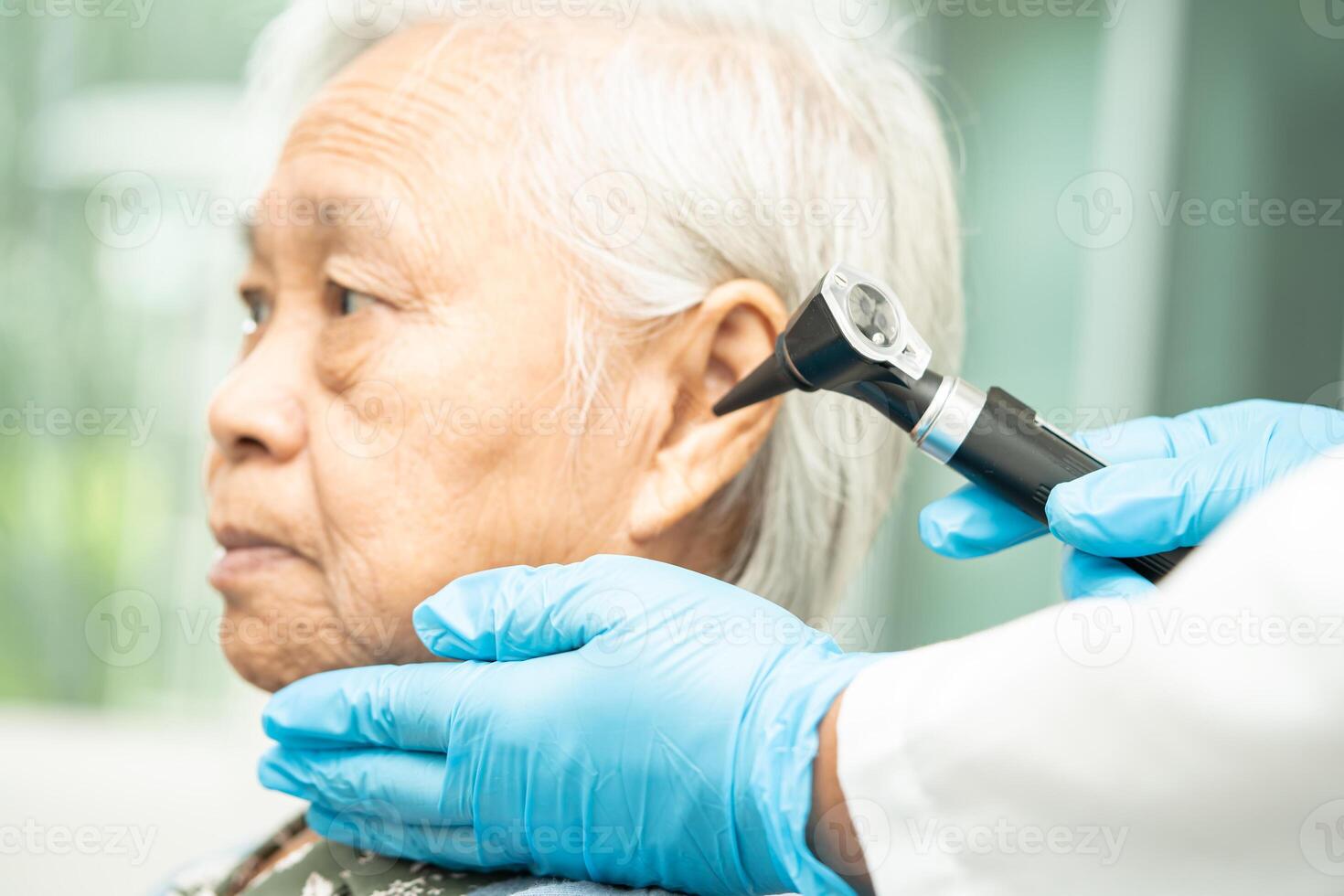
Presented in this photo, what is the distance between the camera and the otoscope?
0.73m

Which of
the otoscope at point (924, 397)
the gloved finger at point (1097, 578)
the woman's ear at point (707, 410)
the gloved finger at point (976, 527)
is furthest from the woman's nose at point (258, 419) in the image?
the gloved finger at point (1097, 578)

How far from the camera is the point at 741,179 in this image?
0.94 meters

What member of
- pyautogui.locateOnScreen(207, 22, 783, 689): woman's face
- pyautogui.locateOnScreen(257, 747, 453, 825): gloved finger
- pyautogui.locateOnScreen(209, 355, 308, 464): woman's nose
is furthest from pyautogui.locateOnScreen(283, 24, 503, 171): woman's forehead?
pyautogui.locateOnScreen(257, 747, 453, 825): gloved finger

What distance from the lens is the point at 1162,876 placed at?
1.74 ft

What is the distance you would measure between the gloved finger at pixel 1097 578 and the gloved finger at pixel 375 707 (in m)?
0.48

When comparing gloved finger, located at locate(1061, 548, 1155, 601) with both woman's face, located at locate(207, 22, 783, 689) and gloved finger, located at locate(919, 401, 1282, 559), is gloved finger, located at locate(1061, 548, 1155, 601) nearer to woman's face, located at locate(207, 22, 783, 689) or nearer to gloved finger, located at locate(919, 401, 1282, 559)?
gloved finger, located at locate(919, 401, 1282, 559)

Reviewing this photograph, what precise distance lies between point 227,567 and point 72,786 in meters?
1.85

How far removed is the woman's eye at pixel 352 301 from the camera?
0.90 metres

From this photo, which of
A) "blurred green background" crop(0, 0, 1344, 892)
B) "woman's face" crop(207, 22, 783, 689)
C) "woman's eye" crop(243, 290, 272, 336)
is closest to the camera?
"woman's face" crop(207, 22, 783, 689)

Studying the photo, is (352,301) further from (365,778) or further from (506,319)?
(365,778)

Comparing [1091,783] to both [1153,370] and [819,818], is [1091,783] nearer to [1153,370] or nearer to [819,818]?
[819,818]

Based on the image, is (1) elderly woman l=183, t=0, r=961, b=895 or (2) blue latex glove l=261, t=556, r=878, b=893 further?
(1) elderly woman l=183, t=0, r=961, b=895

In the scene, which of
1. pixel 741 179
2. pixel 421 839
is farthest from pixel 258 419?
pixel 741 179

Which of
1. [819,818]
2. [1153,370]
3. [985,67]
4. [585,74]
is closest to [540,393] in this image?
[585,74]
